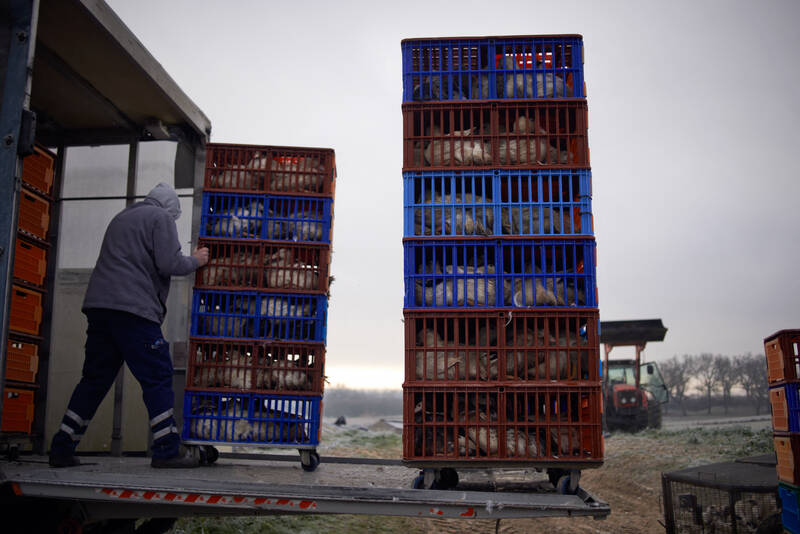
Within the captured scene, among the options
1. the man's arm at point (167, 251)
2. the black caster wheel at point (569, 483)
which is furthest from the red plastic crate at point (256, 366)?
the black caster wheel at point (569, 483)

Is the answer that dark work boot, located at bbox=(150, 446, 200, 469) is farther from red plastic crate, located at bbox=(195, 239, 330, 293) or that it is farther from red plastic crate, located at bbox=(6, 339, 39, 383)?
red plastic crate, located at bbox=(6, 339, 39, 383)

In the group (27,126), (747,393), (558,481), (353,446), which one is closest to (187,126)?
(27,126)

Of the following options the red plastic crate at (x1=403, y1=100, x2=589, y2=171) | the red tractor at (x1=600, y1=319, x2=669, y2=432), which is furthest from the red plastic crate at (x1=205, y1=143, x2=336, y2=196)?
the red tractor at (x1=600, y1=319, x2=669, y2=432)

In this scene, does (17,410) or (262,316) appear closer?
(262,316)

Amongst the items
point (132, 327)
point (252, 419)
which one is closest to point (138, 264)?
point (132, 327)

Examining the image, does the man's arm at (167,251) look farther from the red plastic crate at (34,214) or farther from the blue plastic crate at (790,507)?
the blue plastic crate at (790,507)

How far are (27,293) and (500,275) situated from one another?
170 inches

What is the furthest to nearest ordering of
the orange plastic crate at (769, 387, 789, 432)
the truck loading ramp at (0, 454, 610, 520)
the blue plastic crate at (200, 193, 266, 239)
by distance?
the orange plastic crate at (769, 387, 789, 432) < the blue plastic crate at (200, 193, 266, 239) < the truck loading ramp at (0, 454, 610, 520)

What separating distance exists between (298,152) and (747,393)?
63528 millimetres

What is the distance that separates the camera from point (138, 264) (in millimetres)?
5281

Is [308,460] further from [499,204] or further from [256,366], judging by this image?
[499,204]

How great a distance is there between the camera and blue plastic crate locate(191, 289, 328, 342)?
5.82 m

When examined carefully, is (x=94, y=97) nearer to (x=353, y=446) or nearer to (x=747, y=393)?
(x=353, y=446)

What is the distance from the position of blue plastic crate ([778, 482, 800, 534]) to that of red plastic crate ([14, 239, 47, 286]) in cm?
734
